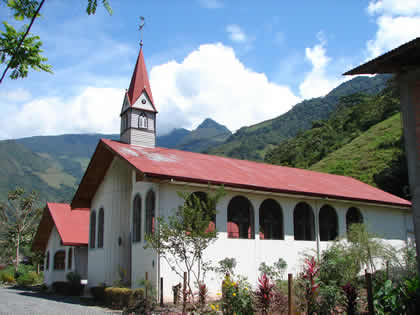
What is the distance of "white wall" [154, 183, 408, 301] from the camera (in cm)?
1684

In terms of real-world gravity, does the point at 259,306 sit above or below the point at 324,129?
below

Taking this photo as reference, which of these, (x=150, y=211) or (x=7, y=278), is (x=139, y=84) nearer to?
(x=150, y=211)

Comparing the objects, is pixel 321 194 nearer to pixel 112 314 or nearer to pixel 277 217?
pixel 277 217

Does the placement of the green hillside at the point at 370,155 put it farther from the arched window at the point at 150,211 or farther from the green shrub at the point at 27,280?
the green shrub at the point at 27,280

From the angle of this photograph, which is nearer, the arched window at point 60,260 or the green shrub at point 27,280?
the arched window at point 60,260

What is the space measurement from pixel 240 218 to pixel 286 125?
458 ft

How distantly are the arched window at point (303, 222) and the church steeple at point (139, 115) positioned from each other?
8.49m

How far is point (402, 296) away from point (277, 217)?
11.9 metres

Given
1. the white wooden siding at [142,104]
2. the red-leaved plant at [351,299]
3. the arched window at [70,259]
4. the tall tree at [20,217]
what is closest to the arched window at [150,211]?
the white wooden siding at [142,104]

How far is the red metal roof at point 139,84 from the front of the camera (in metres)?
23.5

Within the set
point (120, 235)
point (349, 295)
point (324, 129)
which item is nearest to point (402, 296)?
point (349, 295)

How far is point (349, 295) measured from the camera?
392 inches

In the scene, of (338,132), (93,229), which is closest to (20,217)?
(93,229)

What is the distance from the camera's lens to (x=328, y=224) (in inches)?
902
